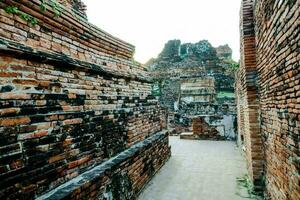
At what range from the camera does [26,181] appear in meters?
2.48

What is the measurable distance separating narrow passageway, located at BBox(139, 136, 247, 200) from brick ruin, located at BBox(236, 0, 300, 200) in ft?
2.76

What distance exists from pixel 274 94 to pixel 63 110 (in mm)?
2748

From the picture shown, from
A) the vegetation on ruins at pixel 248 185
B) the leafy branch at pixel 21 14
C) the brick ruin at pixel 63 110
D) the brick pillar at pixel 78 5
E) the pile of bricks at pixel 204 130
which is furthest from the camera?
the pile of bricks at pixel 204 130

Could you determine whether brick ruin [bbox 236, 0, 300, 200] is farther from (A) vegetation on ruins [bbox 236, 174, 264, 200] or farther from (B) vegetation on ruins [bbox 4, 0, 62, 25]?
(B) vegetation on ruins [bbox 4, 0, 62, 25]

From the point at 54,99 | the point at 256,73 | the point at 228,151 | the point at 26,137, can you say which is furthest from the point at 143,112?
the point at 228,151

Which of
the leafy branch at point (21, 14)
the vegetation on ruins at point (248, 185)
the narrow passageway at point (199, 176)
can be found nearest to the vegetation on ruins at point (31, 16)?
the leafy branch at point (21, 14)

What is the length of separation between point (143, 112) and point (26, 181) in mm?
3741

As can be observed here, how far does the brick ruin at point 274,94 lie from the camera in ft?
8.19

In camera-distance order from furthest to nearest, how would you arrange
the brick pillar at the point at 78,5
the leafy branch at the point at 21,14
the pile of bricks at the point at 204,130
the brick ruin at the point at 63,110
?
the pile of bricks at the point at 204,130 → the brick pillar at the point at 78,5 → the leafy branch at the point at 21,14 → the brick ruin at the point at 63,110

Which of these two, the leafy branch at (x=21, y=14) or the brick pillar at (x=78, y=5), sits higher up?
the brick pillar at (x=78, y=5)

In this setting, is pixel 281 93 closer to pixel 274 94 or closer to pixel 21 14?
pixel 274 94

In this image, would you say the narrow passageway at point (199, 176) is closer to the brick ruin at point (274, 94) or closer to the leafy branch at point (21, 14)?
the brick ruin at point (274, 94)

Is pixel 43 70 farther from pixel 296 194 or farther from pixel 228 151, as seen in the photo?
pixel 228 151

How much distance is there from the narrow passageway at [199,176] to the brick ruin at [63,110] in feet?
2.02
